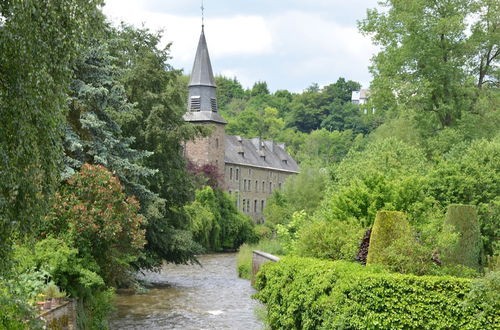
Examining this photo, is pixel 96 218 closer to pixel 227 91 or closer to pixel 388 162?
pixel 388 162

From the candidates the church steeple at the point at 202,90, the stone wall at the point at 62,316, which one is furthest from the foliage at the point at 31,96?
the church steeple at the point at 202,90

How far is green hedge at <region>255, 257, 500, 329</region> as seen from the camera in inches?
492

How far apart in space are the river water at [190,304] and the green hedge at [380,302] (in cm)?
493

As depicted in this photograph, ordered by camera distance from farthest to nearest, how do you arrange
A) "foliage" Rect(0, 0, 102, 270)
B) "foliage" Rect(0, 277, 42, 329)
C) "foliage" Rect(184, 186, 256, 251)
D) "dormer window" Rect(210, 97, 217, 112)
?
1. "dormer window" Rect(210, 97, 217, 112)
2. "foliage" Rect(184, 186, 256, 251)
3. "foliage" Rect(0, 277, 42, 329)
4. "foliage" Rect(0, 0, 102, 270)

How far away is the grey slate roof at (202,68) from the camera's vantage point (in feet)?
194

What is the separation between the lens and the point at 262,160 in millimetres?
78875

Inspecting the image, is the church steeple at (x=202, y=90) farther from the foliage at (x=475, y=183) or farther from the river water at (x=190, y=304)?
the foliage at (x=475, y=183)

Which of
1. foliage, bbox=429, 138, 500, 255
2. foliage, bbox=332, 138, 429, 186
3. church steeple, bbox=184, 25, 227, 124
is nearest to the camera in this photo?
foliage, bbox=429, 138, 500, 255

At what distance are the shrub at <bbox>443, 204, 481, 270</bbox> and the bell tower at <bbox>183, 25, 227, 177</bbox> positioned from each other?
40642 mm

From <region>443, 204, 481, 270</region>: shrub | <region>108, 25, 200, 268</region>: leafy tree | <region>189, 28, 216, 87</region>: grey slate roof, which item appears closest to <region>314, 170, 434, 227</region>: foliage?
<region>443, 204, 481, 270</region>: shrub

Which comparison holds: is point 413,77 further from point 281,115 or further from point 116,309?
point 281,115

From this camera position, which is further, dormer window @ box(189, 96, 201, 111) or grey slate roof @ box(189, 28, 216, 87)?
dormer window @ box(189, 96, 201, 111)

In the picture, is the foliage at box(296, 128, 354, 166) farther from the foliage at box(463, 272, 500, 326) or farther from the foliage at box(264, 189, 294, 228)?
the foliage at box(463, 272, 500, 326)

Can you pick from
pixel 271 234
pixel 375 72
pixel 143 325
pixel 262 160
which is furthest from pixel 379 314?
pixel 262 160
